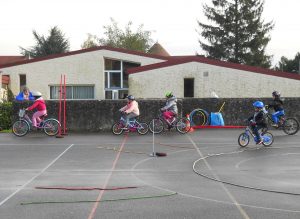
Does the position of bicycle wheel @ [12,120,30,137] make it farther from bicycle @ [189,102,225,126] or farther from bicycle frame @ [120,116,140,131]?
bicycle @ [189,102,225,126]

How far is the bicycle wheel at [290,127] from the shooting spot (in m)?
19.0

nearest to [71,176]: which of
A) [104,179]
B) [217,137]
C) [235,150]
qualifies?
[104,179]

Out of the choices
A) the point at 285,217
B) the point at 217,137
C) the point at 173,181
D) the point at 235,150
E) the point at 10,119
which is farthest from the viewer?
the point at 10,119

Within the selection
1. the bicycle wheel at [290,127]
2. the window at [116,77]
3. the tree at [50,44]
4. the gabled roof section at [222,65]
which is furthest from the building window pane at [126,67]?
the tree at [50,44]

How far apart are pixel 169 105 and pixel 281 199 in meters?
11.9

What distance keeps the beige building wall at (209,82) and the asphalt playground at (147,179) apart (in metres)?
11.4

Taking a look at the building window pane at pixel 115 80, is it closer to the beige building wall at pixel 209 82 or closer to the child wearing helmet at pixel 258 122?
the beige building wall at pixel 209 82

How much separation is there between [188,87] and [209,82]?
141cm

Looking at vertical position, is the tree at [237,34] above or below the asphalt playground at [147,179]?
above

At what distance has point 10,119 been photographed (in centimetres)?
2184

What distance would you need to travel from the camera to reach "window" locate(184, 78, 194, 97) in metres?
29.2

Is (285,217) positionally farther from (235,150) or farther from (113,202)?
(235,150)

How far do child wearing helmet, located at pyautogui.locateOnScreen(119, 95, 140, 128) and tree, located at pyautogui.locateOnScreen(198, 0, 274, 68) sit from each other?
121ft

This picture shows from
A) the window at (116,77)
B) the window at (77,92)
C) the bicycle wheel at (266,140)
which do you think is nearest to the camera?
the bicycle wheel at (266,140)
